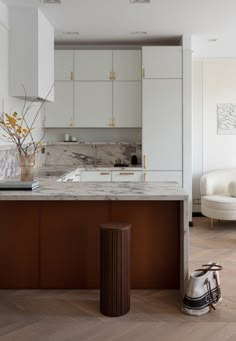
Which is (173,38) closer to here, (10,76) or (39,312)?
(10,76)

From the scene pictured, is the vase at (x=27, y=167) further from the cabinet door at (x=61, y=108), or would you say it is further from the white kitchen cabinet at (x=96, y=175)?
the cabinet door at (x=61, y=108)

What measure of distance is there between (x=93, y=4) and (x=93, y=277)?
9.42 feet

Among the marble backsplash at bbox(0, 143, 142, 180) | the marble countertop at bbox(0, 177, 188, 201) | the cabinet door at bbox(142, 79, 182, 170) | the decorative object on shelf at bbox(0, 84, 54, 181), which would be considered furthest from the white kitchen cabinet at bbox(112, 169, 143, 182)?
the marble countertop at bbox(0, 177, 188, 201)

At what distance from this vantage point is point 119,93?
263 inches

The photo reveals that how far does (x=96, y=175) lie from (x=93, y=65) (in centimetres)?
159

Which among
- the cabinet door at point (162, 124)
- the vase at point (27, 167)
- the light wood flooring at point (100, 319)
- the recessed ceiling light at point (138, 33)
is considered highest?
the recessed ceiling light at point (138, 33)

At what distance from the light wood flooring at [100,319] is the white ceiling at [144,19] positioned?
295 centimetres

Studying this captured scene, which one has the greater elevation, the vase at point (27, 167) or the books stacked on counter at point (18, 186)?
the vase at point (27, 167)

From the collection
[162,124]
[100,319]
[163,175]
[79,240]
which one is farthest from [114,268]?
[162,124]

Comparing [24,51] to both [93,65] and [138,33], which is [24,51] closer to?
[93,65]

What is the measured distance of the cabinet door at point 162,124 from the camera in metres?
6.48

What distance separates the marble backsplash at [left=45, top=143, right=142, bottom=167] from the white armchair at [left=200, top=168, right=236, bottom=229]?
1.31 meters

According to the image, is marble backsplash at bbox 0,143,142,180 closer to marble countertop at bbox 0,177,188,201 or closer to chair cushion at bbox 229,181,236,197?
chair cushion at bbox 229,181,236,197

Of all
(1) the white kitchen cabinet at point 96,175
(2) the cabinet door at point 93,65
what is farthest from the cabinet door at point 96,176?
(2) the cabinet door at point 93,65
